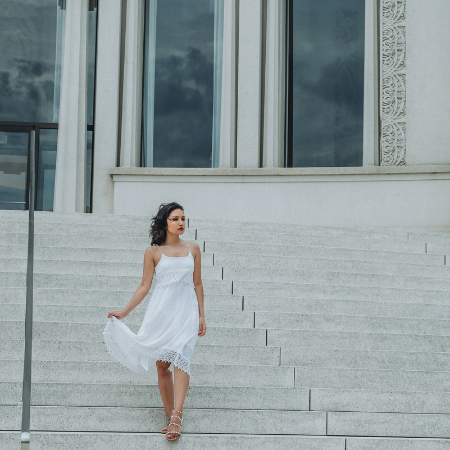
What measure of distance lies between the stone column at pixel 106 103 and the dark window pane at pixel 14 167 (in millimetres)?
1543

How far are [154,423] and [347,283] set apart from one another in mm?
3636

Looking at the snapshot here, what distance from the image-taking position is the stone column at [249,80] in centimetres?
1339

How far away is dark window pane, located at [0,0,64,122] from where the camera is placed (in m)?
13.9

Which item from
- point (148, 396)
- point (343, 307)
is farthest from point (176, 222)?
point (343, 307)

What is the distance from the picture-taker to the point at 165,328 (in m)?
4.42

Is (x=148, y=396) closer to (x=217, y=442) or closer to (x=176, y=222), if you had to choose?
(x=217, y=442)

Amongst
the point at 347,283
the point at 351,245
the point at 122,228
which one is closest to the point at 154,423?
the point at 347,283

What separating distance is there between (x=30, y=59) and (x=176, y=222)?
1075 centimetres

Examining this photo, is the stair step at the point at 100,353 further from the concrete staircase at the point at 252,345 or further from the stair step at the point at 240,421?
the stair step at the point at 240,421

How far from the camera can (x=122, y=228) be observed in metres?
8.77

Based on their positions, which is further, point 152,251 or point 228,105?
point 228,105

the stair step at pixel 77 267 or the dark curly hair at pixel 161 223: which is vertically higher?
the dark curly hair at pixel 161 223

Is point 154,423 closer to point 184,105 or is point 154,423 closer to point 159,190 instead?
point 159,190

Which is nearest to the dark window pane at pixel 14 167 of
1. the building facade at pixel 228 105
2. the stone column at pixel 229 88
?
the building facade at pixel 228 105
